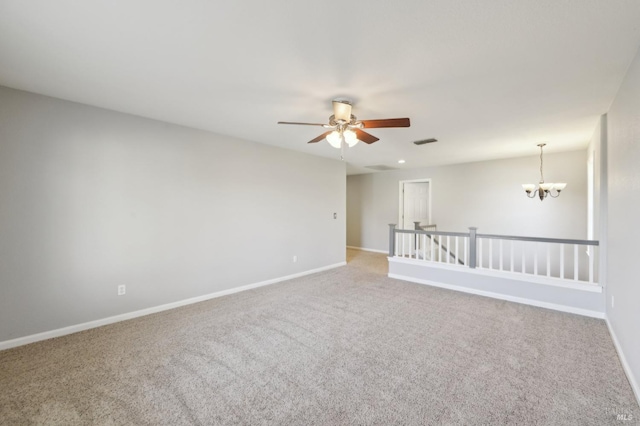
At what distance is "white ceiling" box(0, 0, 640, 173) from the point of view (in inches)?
60.6

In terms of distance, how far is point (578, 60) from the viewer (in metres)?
2.00

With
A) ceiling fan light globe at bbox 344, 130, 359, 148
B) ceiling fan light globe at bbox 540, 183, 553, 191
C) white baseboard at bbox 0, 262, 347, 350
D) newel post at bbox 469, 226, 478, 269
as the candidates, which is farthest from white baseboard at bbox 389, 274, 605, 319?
ceiling fan light globe at bbox 344, 130, 359, 148

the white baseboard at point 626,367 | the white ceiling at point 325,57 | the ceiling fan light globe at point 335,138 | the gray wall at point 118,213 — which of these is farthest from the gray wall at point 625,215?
the gray wall at point 118,213

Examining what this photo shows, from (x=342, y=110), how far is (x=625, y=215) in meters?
2.54

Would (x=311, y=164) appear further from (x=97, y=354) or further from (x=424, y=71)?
(x=97, y=354)

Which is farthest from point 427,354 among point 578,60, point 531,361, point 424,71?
point 578,60

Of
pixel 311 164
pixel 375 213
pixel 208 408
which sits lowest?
pixel 208 408

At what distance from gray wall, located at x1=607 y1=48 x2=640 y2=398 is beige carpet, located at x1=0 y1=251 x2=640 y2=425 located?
0.31 meters

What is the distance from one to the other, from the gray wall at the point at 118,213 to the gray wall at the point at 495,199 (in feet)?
12.7

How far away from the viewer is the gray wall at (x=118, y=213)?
2.58m

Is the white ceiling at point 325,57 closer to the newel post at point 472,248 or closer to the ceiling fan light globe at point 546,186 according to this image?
the ceiling fan light globe at point 546,186

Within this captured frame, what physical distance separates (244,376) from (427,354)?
1597 mm

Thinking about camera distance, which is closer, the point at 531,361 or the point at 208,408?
the point at 208,408

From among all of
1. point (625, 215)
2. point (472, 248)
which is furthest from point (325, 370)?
point (472, 248)
